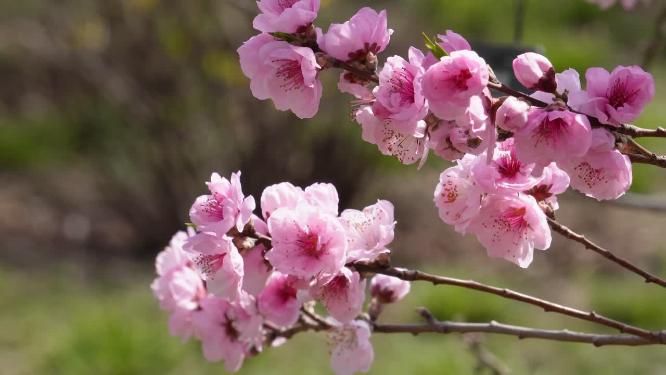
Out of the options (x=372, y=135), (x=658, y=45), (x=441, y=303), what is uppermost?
(x=372, y=135)

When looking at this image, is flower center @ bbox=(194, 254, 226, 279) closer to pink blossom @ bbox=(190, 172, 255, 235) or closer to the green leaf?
pink blossom @ bbox=(190, 172, 255, 235)

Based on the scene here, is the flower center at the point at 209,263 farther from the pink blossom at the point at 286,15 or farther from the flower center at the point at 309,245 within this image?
the pink blossom at the point at 286,15

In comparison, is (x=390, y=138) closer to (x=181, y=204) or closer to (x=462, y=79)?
(x=462, y=79)

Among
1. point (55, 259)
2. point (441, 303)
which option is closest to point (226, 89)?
point (55, 259)

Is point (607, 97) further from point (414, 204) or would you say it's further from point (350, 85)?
point (414, 204)

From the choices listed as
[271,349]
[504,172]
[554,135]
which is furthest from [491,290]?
[271,349]

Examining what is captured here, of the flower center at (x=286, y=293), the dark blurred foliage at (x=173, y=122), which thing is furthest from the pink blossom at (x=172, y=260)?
the dark blurred foliage at (x=173, y=122)

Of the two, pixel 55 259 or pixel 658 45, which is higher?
pixel 658 45

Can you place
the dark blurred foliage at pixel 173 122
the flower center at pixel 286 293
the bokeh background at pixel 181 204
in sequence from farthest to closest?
the dark blurred foliage at pixel 173 122
the bokeh background at pixel 181 204
the flower center at pixel 286 293
